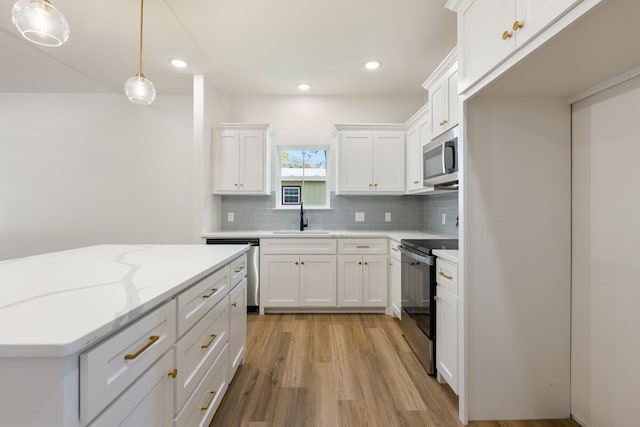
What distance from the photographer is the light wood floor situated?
5.28ft

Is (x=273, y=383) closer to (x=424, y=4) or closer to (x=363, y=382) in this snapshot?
(x=363, y=382)

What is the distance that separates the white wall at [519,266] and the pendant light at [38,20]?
7.27ft

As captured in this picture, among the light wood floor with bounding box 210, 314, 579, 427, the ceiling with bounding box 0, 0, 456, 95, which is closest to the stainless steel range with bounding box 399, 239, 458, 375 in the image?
the light wood floor with bounding box 210, 314, 579, 427

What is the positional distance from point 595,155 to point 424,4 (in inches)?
61.6

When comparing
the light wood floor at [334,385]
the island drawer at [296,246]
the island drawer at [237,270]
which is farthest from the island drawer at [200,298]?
the island drawer at [296,246]

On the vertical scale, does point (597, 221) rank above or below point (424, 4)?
below

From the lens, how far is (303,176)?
12.9ft

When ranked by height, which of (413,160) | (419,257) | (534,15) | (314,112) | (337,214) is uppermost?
(314,112)

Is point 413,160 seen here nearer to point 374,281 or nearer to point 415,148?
point 415,148

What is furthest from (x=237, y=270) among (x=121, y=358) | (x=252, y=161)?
(x=252, y=161)

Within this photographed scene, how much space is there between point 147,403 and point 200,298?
0.46 meters

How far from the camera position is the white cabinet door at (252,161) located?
11.3 ft

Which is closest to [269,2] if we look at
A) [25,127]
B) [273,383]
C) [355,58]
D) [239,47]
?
[239,47]

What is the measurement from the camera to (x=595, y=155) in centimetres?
146
